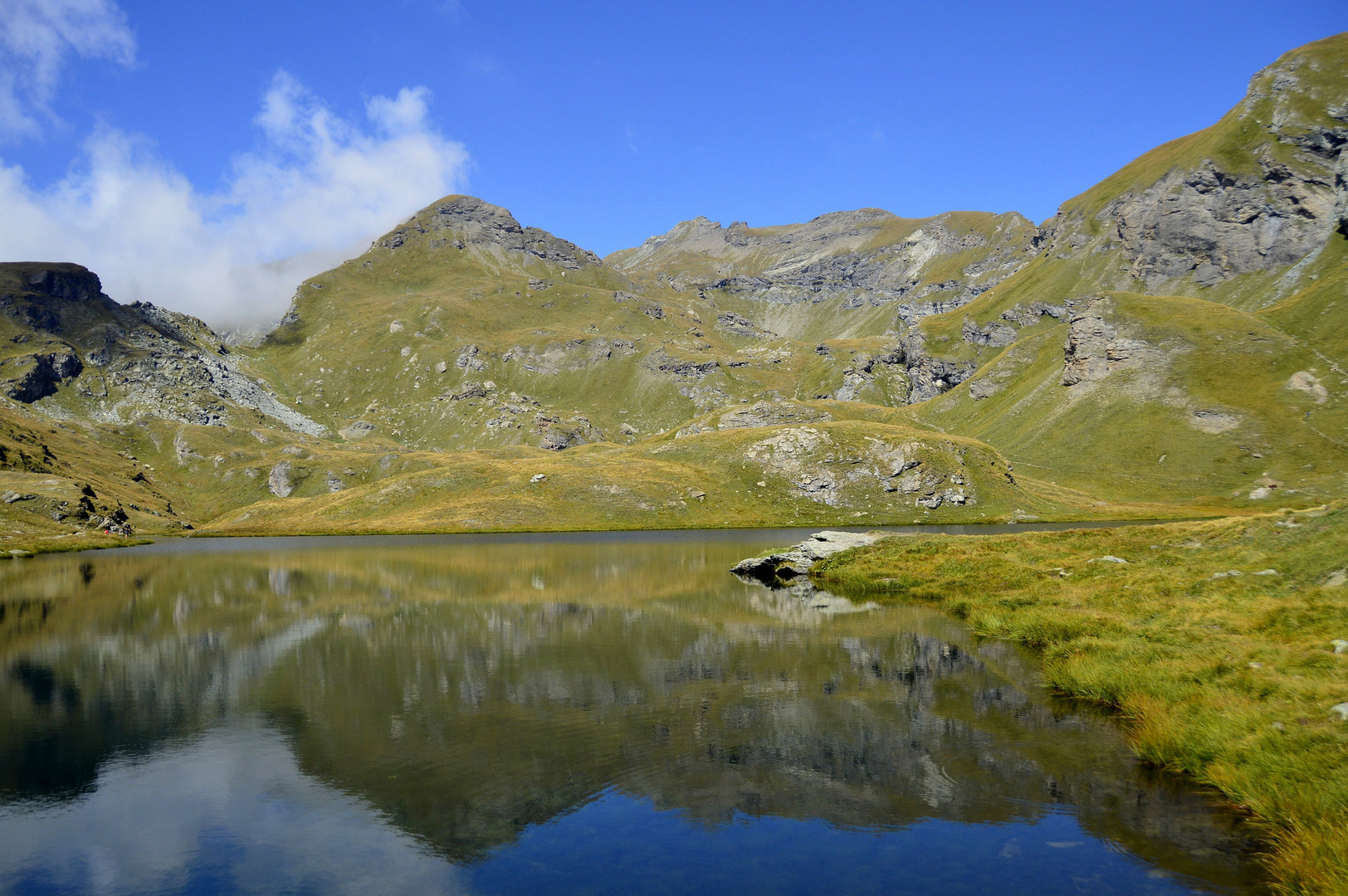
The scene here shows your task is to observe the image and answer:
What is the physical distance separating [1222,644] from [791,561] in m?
45.7

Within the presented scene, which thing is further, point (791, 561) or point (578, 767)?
point (791, 561)

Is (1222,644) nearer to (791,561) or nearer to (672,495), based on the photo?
(791,561)

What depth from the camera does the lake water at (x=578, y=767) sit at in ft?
48.9

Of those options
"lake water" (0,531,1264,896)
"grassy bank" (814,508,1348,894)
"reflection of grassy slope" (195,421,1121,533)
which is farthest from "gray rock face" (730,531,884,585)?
"reflection of grassy slope" (195,421,1121,533)

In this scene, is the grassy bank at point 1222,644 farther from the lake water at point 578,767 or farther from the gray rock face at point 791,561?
the gray rock face at point 791,561

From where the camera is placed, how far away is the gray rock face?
6844 centimetres

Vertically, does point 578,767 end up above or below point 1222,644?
below

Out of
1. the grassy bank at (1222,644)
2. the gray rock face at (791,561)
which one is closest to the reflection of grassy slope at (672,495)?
the gray rock face at (791,561)

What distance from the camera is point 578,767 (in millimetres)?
20547

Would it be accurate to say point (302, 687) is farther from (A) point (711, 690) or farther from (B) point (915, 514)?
(B) point (915, 514)

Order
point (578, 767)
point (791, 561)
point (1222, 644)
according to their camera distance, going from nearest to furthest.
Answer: point (578, 767), point (1222, 644), point (791, 561)

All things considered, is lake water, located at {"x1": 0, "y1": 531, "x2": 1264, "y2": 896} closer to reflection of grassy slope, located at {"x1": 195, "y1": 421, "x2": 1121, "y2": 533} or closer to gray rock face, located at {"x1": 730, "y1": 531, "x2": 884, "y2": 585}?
gray rock face, located at {"x1": 730, "y1": 531, "x2": 884, "y2": 585}

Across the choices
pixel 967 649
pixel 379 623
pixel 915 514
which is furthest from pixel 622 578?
pixel 915 514

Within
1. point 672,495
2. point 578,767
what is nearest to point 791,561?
point 578,767
